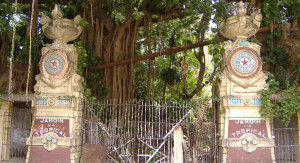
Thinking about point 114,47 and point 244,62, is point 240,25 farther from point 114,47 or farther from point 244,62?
point 114,47

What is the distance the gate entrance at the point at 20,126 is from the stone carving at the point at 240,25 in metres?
6.69

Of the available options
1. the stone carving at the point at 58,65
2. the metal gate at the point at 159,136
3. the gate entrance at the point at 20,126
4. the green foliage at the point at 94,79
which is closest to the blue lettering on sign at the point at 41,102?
the stone carving at the point at 58,65

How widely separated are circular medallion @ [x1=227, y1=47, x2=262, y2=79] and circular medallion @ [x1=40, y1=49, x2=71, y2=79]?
13.4 feet

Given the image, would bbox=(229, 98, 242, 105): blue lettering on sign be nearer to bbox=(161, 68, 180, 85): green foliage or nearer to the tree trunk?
the tree trunk

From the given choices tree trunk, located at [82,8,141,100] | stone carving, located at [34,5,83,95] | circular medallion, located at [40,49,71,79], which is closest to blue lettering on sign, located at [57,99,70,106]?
stone carving, located at [34,5,83,95]

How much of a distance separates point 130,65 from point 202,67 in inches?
113

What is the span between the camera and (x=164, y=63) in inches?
483

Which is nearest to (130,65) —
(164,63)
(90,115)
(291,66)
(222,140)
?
(90,115)

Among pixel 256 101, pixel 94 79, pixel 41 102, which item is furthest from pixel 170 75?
pixel 41 102

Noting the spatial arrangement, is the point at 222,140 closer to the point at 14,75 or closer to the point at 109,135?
the point at 109,135

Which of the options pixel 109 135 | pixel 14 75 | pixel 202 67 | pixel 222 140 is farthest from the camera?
pixel 202 67

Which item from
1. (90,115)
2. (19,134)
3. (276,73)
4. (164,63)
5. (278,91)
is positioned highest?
(164,63)

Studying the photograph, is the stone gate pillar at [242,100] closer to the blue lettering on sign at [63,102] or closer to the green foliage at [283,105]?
the green foliage at [283,105]

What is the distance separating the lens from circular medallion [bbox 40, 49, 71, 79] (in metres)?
7.33
